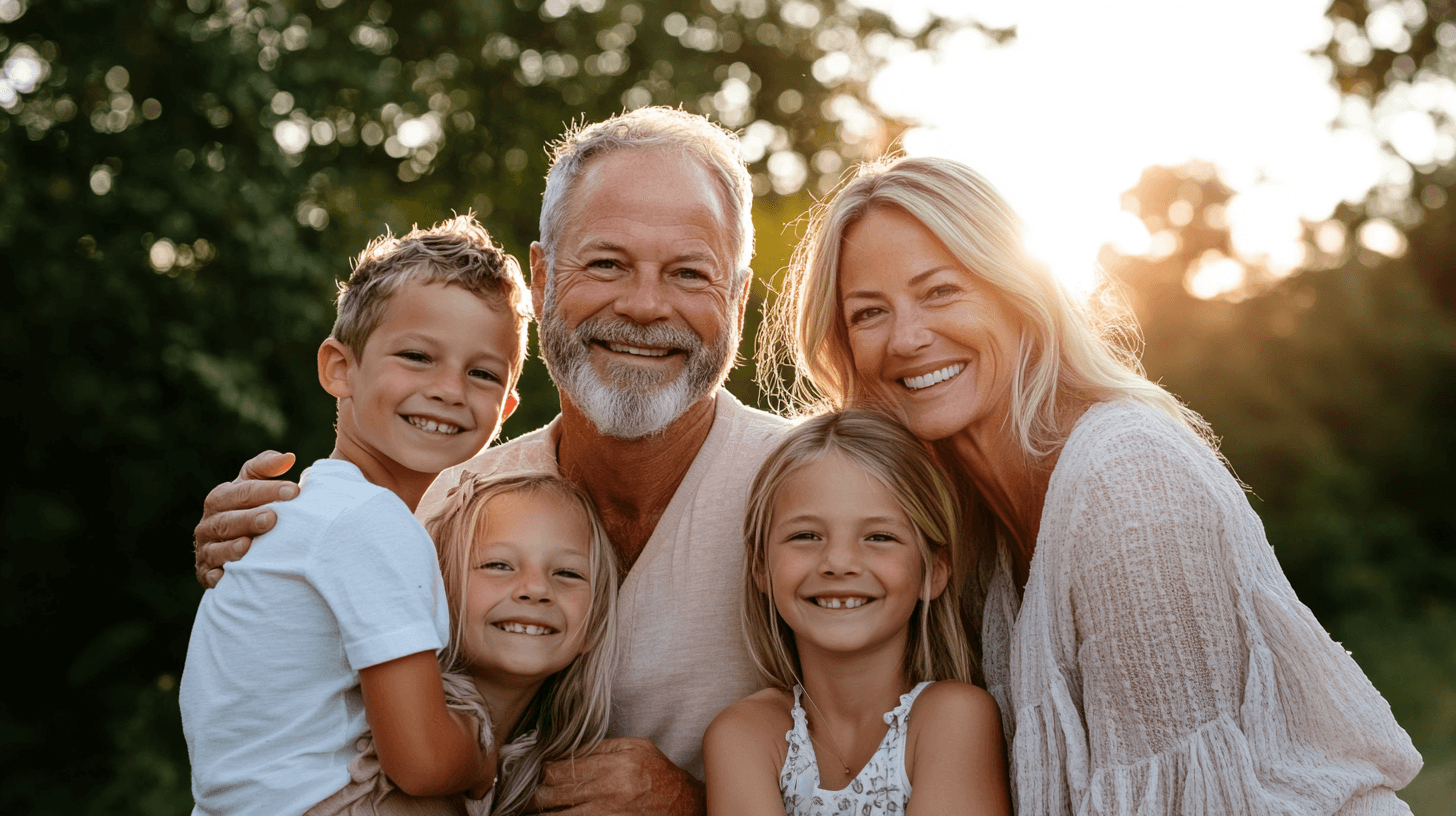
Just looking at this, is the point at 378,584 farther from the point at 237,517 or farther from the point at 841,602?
the point at 841,602

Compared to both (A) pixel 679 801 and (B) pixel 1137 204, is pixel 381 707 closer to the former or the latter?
(A) pixel 679 801

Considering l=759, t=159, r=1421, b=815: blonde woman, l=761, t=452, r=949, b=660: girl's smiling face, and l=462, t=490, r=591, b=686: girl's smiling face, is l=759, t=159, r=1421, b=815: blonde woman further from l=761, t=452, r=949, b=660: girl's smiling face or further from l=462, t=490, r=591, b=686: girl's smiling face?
l=462, t=490, r=591, b=686: girl's smiling face

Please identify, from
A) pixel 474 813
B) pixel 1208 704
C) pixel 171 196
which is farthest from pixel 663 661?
pixel 171 196

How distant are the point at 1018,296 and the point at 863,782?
1094 millimetres

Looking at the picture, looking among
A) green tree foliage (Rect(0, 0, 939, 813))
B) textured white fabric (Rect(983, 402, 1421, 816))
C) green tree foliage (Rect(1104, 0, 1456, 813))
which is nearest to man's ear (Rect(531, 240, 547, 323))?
textured white fabric (Rect(983, 402, 1421, 816))

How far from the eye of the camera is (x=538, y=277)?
11.0ft

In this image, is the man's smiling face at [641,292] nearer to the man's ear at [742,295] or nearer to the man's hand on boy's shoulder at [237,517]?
the man's ear at [742,295]

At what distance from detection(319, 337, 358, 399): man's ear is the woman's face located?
3.96 feet

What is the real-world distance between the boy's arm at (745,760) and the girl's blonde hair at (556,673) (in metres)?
0.31

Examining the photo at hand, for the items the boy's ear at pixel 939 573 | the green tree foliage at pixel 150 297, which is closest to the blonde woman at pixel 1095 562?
the boy's ear at pixel 939 573

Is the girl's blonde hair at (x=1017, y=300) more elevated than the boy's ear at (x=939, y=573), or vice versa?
the girl's blonde hair at (x=1017, y=300)

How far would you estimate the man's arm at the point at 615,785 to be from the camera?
8.53ft

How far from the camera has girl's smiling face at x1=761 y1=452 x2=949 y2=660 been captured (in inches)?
99.3

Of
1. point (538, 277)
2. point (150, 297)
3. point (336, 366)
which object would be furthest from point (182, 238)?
point (336, 366)
